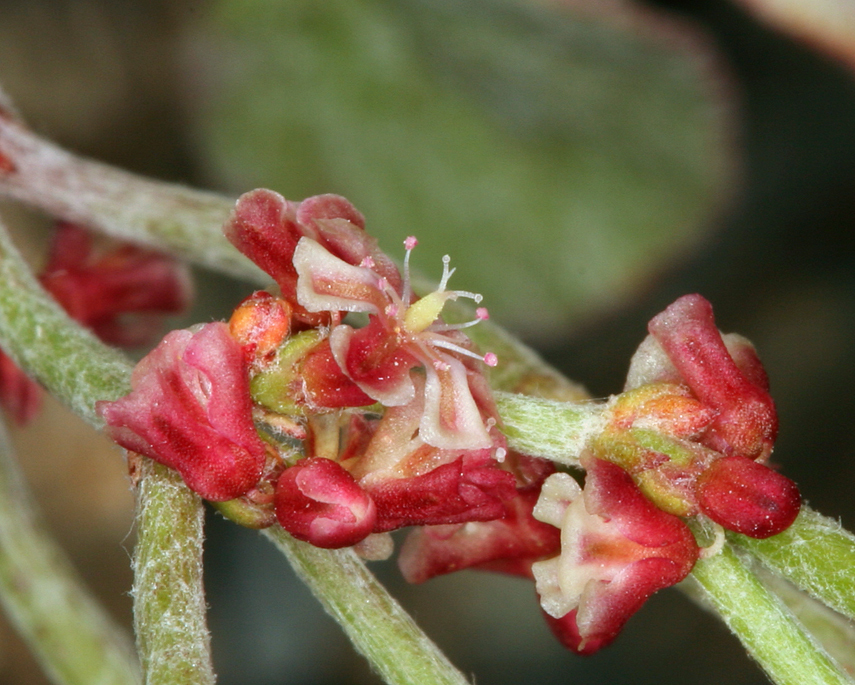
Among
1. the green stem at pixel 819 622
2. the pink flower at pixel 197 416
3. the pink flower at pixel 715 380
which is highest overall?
the pink flower at pixel 715 380

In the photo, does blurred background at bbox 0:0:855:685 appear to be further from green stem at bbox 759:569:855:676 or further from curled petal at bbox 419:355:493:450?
curled petal at bbox 419:355:493:450

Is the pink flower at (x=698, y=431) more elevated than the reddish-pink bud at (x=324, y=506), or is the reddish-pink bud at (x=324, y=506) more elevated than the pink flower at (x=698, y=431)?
the pink flower at (x=698, y=431)

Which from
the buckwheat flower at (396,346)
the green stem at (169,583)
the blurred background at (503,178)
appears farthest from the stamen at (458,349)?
the blurred background at (503,178)

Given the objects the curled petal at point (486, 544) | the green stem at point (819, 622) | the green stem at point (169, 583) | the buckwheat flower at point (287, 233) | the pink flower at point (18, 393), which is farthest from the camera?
the pink flower at point (18, 393)

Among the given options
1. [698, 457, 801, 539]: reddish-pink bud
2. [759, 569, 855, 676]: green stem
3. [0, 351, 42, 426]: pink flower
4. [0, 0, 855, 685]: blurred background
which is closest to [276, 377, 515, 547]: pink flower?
[698, 457, 801, 539]: reddish-pink bud

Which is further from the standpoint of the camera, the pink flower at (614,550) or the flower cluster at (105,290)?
the flower cluster at (105,290)

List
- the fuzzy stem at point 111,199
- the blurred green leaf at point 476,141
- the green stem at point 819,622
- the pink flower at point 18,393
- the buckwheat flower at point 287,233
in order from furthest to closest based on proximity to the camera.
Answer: the blurred green leaf at point 476,141 → the pink flower at point 18,393 → the fuzzy stem at point 111,199 → the green stem at point 819,622 → the buckwheat flower at point 287,233

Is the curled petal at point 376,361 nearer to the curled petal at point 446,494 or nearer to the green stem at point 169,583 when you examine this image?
the curled petal at point 446,494
